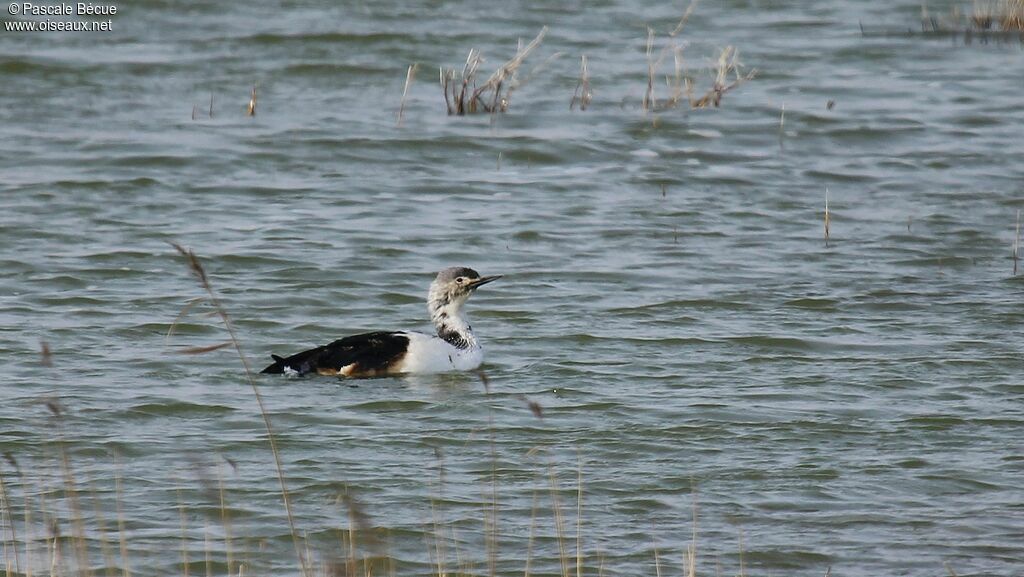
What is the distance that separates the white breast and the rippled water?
0.32 ft

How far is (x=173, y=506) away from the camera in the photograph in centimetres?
746

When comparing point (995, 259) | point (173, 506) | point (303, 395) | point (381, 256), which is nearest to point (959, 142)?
point (995, 259)

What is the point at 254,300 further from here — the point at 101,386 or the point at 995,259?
the point at 995,259

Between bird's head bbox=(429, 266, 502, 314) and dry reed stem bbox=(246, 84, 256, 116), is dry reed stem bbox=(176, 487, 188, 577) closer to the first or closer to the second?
bird's head bbox=(429, 266, 502, 314)

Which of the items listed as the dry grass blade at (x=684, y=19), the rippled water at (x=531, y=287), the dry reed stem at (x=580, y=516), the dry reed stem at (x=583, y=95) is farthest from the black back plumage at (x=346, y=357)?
the dry grass blade at (x=684, y=19)

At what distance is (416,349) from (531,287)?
7.72 feet

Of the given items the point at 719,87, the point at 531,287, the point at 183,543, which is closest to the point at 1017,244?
the point at 531,287

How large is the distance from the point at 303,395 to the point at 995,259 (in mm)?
5852

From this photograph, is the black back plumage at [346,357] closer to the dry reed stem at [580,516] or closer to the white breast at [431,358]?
the white breast at [431,358]

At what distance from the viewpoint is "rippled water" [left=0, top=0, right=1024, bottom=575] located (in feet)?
24.5

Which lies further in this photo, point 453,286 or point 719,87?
point 719,87

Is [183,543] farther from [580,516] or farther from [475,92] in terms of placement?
[475,92]

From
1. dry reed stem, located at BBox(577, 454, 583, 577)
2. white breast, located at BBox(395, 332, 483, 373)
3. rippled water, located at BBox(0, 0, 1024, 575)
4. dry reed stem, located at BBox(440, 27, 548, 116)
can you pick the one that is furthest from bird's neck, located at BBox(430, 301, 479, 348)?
dry reed stem, located at BBox(440, 27, 548, 116)

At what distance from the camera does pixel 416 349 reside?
10.2m
